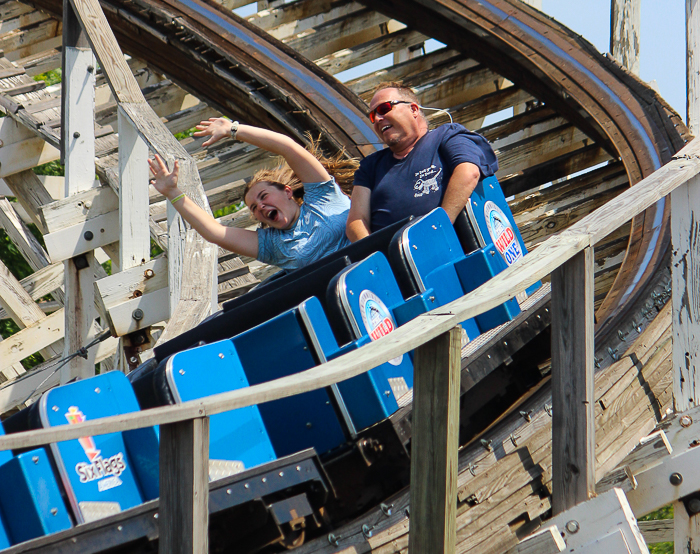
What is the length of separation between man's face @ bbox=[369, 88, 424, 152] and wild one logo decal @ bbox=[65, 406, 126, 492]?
1535mm

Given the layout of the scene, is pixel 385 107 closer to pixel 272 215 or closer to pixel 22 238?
pixel 272 215

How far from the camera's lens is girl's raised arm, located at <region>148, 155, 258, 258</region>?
307cm

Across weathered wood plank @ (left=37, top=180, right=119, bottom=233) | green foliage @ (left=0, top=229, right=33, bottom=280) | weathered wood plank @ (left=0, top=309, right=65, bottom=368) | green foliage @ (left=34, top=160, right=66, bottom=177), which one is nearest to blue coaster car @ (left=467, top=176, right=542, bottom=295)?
weathered wood plank @ (left=37, top=180, right=119, bottom=233)

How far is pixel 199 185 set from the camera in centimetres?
324

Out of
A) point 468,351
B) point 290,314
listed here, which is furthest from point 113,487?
point 468,351

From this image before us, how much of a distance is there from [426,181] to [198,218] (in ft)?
2.83

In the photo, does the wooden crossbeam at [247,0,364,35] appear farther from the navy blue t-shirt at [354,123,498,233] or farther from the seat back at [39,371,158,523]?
the seat back at [39,371,158,523]

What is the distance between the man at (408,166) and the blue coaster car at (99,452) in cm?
121

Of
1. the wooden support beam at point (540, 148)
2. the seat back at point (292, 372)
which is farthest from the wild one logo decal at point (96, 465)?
the wooden support beam at point (540, 148)

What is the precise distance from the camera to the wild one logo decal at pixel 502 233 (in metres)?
2.72

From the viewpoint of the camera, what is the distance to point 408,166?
2.90 metres

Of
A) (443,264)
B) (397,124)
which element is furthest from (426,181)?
(443,264)

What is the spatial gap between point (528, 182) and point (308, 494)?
3.76 metres

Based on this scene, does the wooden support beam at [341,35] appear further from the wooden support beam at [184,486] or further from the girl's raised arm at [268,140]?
the wooden support beam at [184,486]
